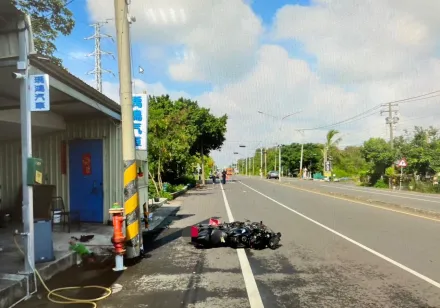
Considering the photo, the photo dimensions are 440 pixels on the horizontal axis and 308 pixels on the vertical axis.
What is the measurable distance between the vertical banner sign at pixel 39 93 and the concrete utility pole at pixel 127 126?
182cm

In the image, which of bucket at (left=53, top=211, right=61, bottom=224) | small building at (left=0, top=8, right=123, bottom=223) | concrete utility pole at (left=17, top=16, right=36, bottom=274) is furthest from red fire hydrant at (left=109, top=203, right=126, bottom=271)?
small building at (left=0, top=8, right=123, bottom=223)

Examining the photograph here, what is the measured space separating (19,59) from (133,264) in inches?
153

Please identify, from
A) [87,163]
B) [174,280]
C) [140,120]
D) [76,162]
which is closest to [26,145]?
[174,280]

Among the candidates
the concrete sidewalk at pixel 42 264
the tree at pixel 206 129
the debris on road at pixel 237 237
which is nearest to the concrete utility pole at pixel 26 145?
the concrete sidewalk at pixel 42 264

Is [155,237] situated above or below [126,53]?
below

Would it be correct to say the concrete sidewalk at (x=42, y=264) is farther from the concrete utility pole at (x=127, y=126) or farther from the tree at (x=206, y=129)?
the tree at (x=206, y=129)

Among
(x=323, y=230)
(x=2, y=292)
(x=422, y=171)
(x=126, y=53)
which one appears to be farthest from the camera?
(x=422, y=171)

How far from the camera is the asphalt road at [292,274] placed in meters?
4.88

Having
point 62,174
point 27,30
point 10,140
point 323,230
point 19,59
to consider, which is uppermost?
point 27,30

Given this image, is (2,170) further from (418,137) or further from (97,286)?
(418,137)

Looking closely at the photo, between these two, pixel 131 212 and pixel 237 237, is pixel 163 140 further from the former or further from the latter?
pixel 131 212

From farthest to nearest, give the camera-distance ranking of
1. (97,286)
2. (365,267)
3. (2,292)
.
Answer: (365,267), (97,286), (2,292)

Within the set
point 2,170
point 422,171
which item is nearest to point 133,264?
point 2,170

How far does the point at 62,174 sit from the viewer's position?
11.1 meters
